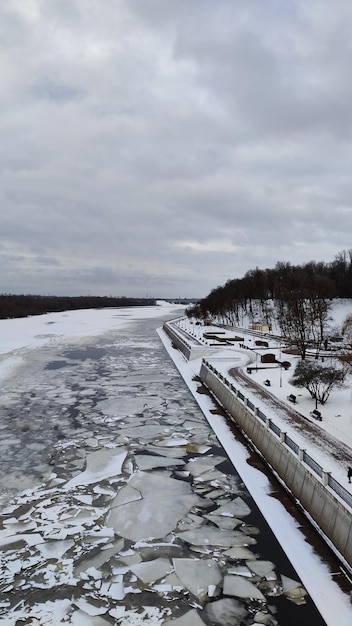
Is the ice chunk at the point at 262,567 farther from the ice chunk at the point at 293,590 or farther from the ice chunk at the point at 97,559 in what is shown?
the ice chunk at the point at 97,559

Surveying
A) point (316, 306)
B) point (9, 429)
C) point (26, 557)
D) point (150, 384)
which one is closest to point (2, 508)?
point (26, 557)

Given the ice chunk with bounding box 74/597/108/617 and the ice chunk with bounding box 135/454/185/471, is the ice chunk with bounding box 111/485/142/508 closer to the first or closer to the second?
the ice chunk with bounding box 135/454/185/471

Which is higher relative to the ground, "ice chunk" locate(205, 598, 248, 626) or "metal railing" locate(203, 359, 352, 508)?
"metal railing" locate(203, 359, 352, 508)

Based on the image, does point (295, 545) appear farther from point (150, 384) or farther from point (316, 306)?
point (316, 306)

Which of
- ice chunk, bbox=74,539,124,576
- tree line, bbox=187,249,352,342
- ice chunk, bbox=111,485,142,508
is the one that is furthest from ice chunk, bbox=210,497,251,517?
tree line, bbox=187,249,352,342

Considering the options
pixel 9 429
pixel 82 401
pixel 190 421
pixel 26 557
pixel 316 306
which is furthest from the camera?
pixel 316 306

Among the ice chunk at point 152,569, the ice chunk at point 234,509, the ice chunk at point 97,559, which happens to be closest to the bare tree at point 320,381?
the ice chunk at point 234,509

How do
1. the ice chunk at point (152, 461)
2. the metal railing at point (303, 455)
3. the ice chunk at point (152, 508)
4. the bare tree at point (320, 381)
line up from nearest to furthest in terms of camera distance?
1. the metal railing at point (303, 455)
2. the ice chunk at point (152, 508)
3. the ice chunk at point (152, 461)
4. the bare tree at point (320, 381)
